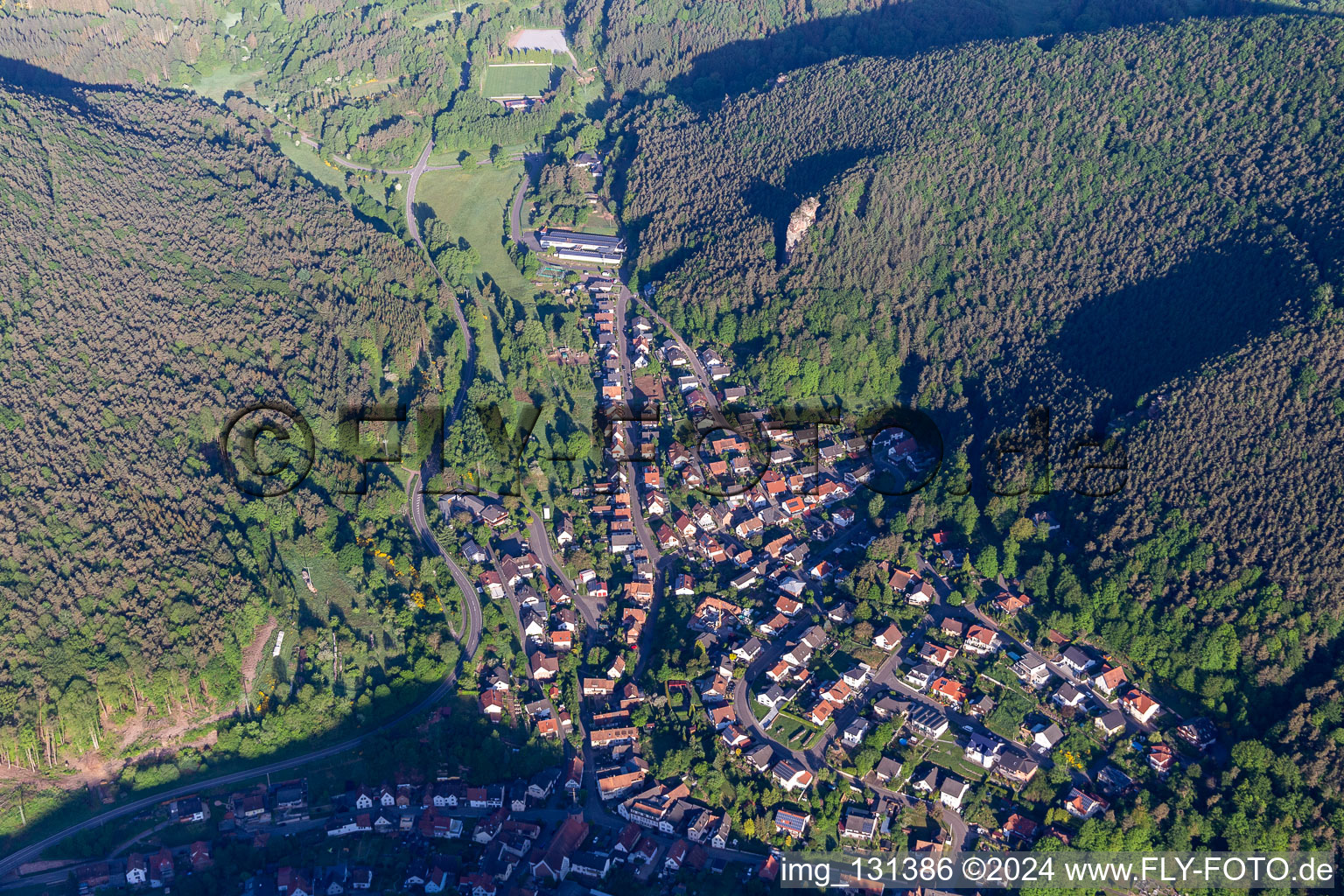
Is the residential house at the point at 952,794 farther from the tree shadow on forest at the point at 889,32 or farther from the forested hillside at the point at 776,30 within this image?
the forested hillside at the point at 776,30

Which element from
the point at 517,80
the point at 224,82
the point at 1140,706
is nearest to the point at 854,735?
the point at 1140,706

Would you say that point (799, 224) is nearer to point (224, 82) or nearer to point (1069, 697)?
point (1069, 697)

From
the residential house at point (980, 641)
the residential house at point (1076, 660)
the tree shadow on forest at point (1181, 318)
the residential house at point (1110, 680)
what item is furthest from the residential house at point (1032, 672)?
the tree shadow on forest at point (1181, 318)

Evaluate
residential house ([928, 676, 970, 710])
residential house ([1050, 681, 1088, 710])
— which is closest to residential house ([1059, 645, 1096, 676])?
residential house ([1050, 681, 1088, 710])

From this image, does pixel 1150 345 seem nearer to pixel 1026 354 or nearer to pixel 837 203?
pixel 1026 354

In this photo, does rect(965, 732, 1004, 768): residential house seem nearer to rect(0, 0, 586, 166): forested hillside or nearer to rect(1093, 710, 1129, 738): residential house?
rect(1093, 710, 1129, 738): residential house

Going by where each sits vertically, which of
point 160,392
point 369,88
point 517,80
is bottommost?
point 160,392
